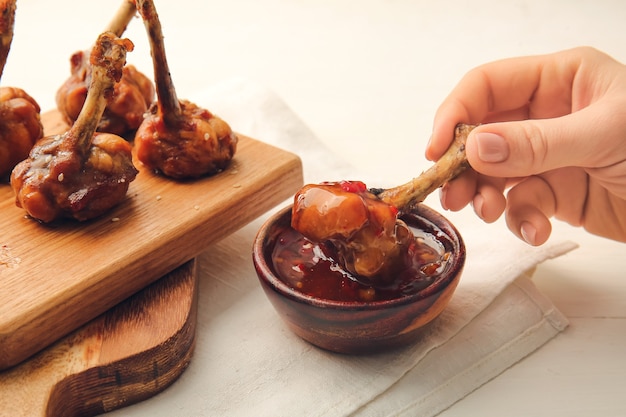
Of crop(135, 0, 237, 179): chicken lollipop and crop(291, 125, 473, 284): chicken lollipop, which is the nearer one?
crop(291, 125, 473, 284): chicken lollipop

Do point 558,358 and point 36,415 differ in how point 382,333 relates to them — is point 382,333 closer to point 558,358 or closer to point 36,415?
point 558,358

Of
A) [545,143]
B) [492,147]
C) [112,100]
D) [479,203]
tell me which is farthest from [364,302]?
[112,100]

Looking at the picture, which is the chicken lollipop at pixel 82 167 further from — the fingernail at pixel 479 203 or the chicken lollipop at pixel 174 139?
the fingernail at pixel 479 203

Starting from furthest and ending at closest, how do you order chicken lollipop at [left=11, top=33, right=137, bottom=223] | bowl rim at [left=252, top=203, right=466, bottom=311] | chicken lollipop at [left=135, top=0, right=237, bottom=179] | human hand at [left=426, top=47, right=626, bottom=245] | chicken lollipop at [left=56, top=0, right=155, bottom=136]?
chicken lollipop at [left=56, top=0, right=155, bottom=136]
chicken lollipop at [left=135, top=0, right=237, bottom=179]
chicken lollipop at [left=11, top=33, right=137, bottom=223]
human hand at [left=426, top=47, right=626, bottom=245]
bowl rim at [left=252, top=203, right=466, bottom=311]

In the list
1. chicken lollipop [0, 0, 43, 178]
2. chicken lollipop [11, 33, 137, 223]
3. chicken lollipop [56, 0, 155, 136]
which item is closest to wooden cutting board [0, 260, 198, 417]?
chicken lollipop [11, 33, 137, 223]

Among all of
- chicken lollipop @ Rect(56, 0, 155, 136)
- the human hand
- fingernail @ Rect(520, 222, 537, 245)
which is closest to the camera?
the human hand

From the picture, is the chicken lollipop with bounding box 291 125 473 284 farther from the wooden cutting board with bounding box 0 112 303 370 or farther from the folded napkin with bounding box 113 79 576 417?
the wooden cutting board with bounding box 0 112 303 370

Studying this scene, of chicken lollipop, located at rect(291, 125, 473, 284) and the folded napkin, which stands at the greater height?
chicken lollipop, located at rect(291, 125, 473, 284)
